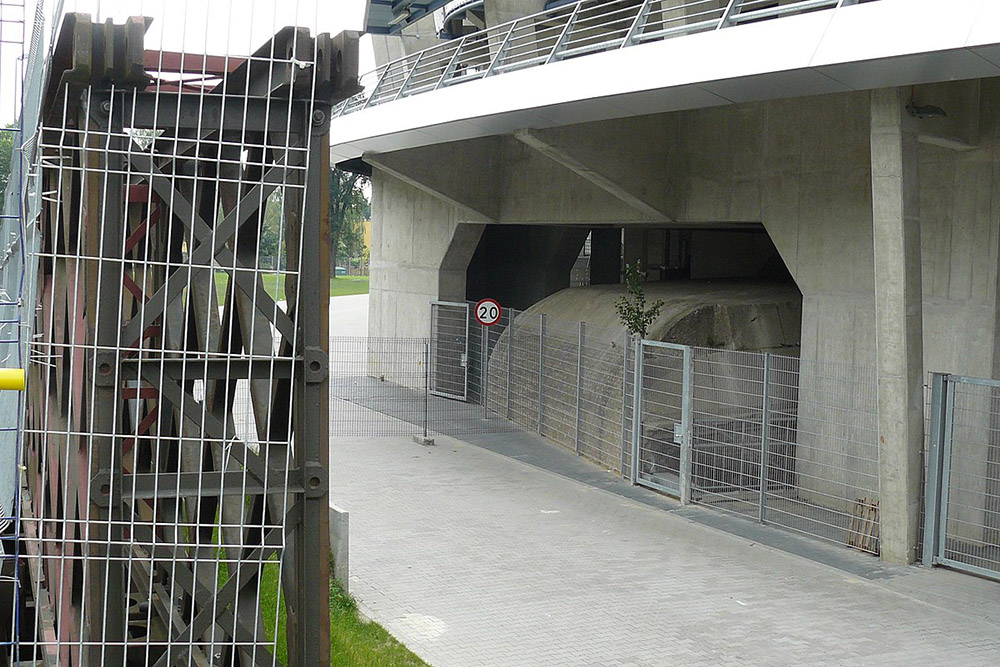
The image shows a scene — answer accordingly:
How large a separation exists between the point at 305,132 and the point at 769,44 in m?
7.64

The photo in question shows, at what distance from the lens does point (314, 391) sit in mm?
5660

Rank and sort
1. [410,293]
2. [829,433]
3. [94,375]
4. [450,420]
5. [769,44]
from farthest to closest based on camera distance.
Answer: [410,293]
[450,420]
[829,433]
[769,44]
[94,375]

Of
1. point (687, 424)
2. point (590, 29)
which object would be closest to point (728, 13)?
point (687, 424)

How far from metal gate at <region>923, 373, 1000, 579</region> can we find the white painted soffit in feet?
11.0

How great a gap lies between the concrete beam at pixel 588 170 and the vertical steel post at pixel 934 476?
7349 mm

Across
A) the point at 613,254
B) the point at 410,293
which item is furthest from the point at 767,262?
the point at 410,293

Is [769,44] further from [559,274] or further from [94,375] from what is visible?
[559,274]

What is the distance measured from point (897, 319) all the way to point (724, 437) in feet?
12.5

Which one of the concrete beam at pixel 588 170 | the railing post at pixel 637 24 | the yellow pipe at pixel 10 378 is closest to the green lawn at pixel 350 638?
the yellow pipe at pixel 10 378

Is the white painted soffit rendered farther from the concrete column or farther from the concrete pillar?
the concrete pillar

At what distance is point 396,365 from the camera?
27.3m

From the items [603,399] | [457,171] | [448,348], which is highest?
[457,171]

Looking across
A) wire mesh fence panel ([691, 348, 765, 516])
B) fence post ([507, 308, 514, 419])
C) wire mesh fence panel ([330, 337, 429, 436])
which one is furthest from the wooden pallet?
fence post ([507, 308, 514, 419])

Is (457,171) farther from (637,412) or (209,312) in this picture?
(209,312)
